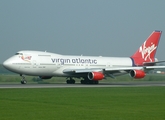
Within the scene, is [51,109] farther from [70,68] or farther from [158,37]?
[158,37]

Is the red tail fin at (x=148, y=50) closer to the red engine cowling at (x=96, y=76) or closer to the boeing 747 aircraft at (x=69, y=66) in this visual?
the boeing 747 aircraft at (x=69, y=66)

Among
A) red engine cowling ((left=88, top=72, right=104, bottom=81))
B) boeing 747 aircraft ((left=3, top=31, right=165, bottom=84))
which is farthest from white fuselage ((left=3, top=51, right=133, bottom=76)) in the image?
red engine cowling ((left=88, top=72, right=104, bottom=81))

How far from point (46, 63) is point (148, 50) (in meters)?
17.7

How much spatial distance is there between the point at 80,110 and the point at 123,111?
2003 millimetres

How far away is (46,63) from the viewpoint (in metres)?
54.7

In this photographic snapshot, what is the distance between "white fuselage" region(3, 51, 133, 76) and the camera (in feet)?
174

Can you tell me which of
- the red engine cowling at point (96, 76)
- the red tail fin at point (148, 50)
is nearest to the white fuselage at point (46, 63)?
the red engine cowling at point (96, 76)

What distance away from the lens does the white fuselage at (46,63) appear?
53094mm

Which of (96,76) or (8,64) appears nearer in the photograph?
(8,64)

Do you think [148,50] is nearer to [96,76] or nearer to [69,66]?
[69,66]

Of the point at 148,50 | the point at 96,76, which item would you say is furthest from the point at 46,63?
the point at 148,50

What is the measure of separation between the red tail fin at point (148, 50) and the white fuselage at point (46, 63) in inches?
251

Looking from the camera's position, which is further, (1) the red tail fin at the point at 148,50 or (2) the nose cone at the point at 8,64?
(1) the red tail fin at the point at 148,50

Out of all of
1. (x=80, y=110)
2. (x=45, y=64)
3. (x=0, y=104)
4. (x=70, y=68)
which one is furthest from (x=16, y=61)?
(x=80, y=110)
